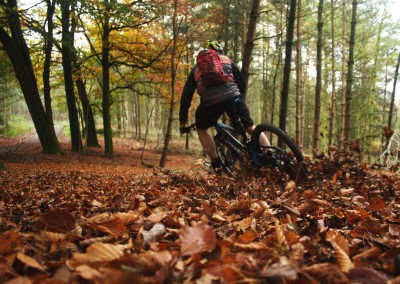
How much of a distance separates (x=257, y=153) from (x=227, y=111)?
72cm

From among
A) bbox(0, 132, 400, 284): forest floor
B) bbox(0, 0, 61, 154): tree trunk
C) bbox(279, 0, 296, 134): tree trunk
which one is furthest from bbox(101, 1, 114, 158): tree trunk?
bbox(0, 132, 400, 284): forest floor

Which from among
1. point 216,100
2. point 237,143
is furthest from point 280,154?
point 216,100

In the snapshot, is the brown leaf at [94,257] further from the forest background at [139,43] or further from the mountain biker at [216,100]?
the forest background at [139,43]

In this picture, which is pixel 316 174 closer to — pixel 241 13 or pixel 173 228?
pixel 173 228

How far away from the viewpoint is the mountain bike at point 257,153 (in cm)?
332

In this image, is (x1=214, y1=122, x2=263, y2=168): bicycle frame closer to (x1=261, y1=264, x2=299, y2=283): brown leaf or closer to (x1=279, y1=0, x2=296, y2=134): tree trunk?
(x1=279, y1=0, x2=296, y2=134): tree trunk

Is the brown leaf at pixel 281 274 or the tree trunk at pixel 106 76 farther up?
the tree trunk at pixel 106 76

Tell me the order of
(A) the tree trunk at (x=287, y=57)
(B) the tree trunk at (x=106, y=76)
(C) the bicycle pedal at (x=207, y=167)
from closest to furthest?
(C) the bicycle pedal at (x=207, y=167) → (A) the tree trunk at (x=287, y=57) → (B) the tree trunk at (x=106, y=76)

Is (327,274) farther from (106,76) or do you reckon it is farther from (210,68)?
(106,76)

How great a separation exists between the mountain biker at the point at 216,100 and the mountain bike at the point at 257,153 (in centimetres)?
15

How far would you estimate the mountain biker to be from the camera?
12.6 feet

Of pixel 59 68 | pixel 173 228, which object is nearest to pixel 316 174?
pixel 173 228

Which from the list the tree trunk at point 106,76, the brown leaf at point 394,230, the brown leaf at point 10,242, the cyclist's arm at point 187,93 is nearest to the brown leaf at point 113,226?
the brown leaf at point 10,242

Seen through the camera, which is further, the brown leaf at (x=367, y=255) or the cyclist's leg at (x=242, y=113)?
the cyclist's leg at (x=242, y=113)
